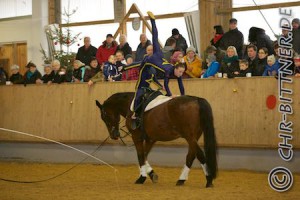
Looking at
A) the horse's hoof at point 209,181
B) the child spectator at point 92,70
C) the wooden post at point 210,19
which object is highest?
the wooden post at point 210,19

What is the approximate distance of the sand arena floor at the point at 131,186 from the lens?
9.03m

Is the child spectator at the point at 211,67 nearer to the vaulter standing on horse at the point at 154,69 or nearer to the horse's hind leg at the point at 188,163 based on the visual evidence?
the vaulter standing on horse at the point at 154,69

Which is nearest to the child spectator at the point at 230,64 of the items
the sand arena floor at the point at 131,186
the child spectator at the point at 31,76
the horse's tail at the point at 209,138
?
the sand arena floor at the point at 131,186

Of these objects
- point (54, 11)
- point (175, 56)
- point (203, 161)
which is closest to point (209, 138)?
point (203, 161)

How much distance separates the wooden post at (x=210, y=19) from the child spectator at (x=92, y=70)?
331 cm

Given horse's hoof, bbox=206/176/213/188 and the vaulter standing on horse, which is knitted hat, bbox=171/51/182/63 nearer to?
the vaulter standing on horse

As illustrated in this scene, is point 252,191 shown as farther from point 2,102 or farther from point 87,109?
point 2,102

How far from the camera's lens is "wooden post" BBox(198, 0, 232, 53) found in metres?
16.5

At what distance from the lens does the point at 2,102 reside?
1582 centimetres

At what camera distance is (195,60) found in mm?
13062

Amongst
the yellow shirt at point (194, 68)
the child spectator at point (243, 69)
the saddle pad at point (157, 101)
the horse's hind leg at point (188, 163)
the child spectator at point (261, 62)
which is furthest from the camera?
the yellow shirt at point (194, 68)

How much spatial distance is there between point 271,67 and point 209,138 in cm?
288

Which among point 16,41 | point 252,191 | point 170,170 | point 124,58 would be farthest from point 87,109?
point 16,41

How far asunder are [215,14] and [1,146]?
683 centimetres
